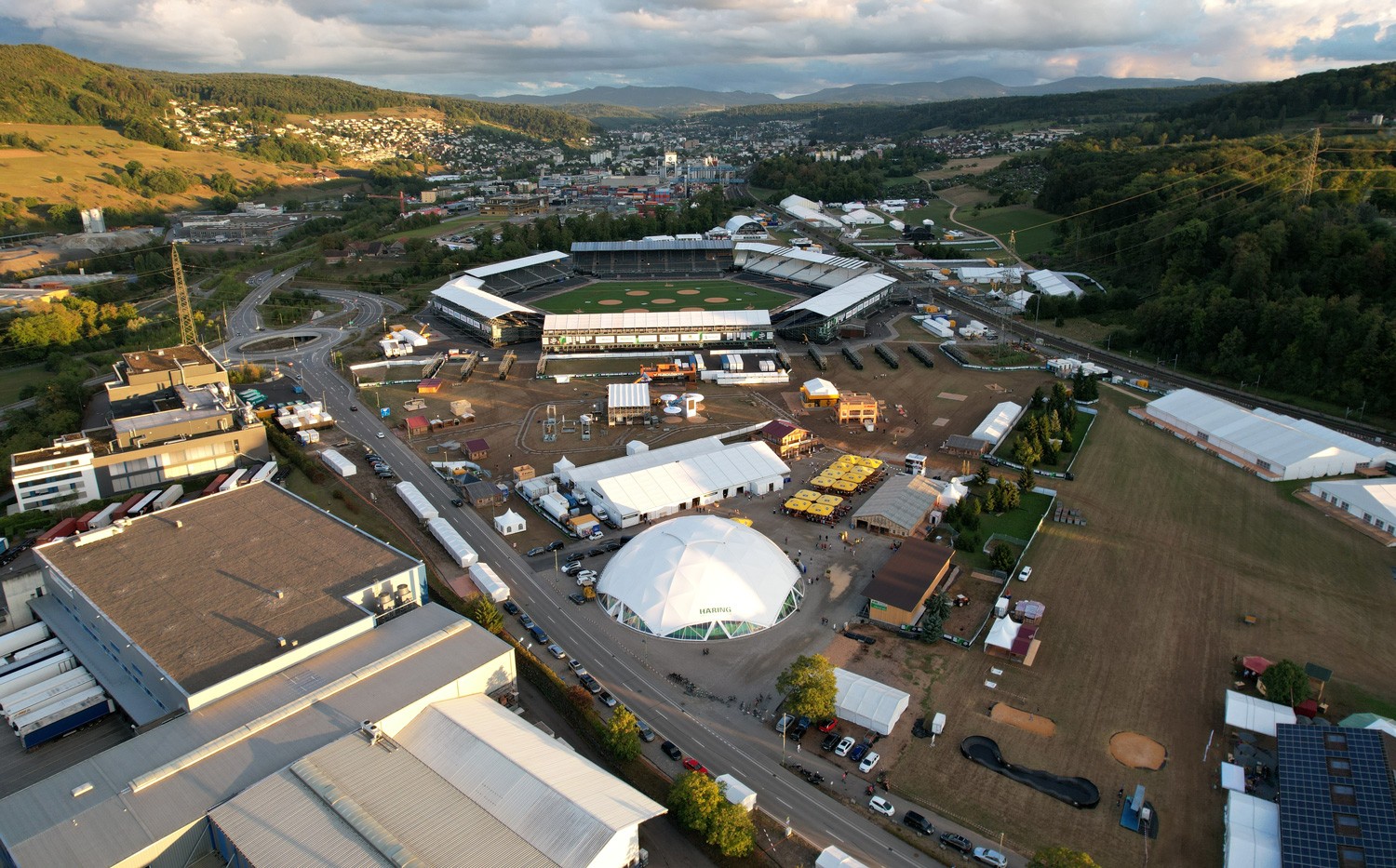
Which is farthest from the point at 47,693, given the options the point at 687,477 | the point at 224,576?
the point at 687,477

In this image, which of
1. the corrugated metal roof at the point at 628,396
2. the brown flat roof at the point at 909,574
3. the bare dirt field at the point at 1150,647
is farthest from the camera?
the corrugated metal roof at the point at 628,396

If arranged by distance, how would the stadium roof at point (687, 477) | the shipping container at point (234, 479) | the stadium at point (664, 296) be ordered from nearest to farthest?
the stadium roof at point (687, 477)
the shipping container at point (234, 479)
the stadium at point (664, 296)

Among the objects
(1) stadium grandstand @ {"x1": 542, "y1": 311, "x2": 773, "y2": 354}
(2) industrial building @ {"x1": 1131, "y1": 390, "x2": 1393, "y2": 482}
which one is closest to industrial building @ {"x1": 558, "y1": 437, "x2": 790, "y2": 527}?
(1) stadium grandstand @ {"x1": 542, "y1": 311, "x2": 773, "y2": 354}

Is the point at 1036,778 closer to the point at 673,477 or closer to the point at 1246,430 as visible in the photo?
the point at 673,477

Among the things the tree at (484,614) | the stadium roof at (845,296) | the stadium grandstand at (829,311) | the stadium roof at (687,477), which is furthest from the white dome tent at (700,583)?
the stadium roof at (845,296)

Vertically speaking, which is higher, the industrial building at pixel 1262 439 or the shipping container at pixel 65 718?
the industrial building at pixel 1262 439

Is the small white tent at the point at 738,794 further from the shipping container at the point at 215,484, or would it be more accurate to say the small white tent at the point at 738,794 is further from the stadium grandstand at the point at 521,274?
the stadium grandstand at the point at 521,274
